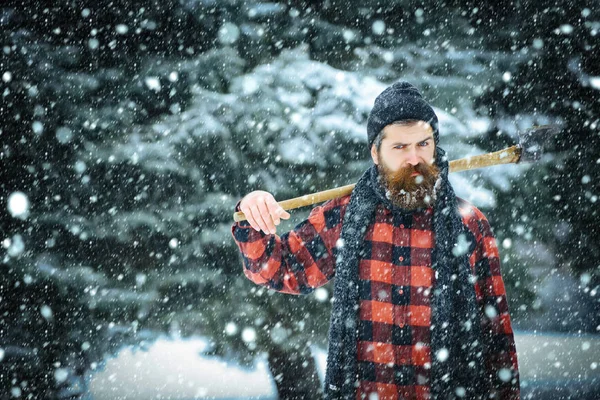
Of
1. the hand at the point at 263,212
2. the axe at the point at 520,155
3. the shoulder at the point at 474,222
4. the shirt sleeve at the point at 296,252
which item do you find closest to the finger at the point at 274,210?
the hand at the point at 263,212

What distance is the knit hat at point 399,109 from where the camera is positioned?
2191 mm

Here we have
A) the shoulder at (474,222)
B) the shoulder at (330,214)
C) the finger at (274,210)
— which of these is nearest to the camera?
the finger at (274,210)

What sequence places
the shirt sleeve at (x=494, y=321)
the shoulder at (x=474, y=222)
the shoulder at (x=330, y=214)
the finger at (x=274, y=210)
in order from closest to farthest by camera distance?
the finger at (x=274, y=210) < the shirt sleeve at (x=494, y=321) < the shoulder at (x=474, y=222) < the shoulder at (x=330, y=214)

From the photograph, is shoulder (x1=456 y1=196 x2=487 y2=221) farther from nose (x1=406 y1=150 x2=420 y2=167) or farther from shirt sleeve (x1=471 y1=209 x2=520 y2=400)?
nose (x1=406 y1=150 x2=420 y2=167)

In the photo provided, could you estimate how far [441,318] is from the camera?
6.82 feet

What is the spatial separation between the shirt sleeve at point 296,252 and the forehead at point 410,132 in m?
0.46

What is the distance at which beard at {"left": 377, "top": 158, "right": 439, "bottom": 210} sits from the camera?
2.14 meters

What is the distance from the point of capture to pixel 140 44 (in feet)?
12.2

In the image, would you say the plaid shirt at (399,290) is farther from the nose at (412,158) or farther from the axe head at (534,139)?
the axe head at (534,139)

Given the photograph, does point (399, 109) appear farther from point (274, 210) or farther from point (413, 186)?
point (274, 210)

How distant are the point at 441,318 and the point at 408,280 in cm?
22

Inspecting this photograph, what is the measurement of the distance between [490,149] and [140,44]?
2.96 metres

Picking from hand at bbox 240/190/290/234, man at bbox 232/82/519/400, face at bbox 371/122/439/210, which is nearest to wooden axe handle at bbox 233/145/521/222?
man at bbox 232/82/519/400

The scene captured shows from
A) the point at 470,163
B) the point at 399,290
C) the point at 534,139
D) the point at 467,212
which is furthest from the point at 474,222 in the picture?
the point at 534,139
